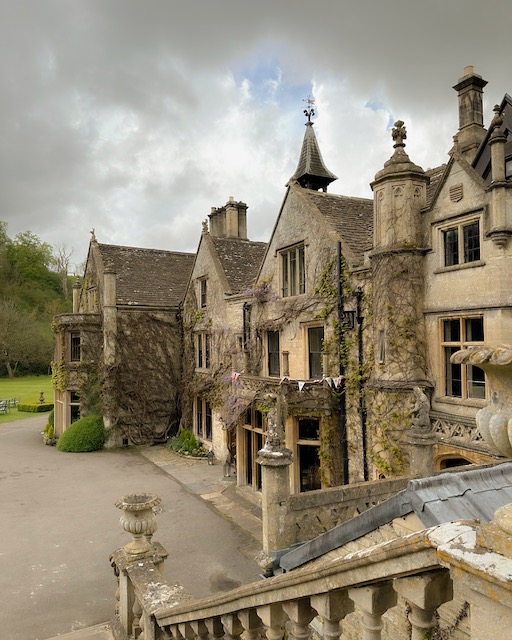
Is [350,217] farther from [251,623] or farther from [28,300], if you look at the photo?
[28,300]

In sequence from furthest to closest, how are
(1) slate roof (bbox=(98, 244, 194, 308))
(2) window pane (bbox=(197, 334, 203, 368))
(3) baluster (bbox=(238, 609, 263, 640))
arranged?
(1) slate roof (bbox=(98, 244, 194, 308)) < (2) window pane (bbox=(197, 334, 203, 368)) < (3) baluster (bbox=(238, 609, 263, 640))

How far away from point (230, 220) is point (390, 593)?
980 inches

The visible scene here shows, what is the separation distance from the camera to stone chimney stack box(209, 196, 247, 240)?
26.1 m

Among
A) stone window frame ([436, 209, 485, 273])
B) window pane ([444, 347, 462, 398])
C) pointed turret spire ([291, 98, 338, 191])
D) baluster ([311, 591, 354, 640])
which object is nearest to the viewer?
baluster ([311, 591, 354, 640])

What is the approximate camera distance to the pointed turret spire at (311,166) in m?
21.3

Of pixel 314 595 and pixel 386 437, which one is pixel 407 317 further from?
pixel 314 595

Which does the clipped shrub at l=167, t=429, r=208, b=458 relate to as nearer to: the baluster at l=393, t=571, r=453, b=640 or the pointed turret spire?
the pointed turret spire

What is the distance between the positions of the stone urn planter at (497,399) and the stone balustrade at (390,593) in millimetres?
467

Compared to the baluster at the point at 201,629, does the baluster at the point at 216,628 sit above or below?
above

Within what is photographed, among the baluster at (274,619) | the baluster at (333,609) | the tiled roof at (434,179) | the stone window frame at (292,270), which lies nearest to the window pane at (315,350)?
the stone window frame at (292,270)

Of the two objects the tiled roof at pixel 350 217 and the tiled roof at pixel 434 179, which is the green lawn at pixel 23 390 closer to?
the tiled roof at pixel 350 217

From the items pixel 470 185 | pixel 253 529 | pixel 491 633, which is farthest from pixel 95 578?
pixel 470 185

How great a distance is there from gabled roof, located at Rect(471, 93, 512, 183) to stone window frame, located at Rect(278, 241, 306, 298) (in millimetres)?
5912

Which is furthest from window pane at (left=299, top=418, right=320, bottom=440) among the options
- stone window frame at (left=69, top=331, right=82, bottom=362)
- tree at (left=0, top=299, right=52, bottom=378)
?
tree at (left=0, top=299, right=52, bottom=378)
